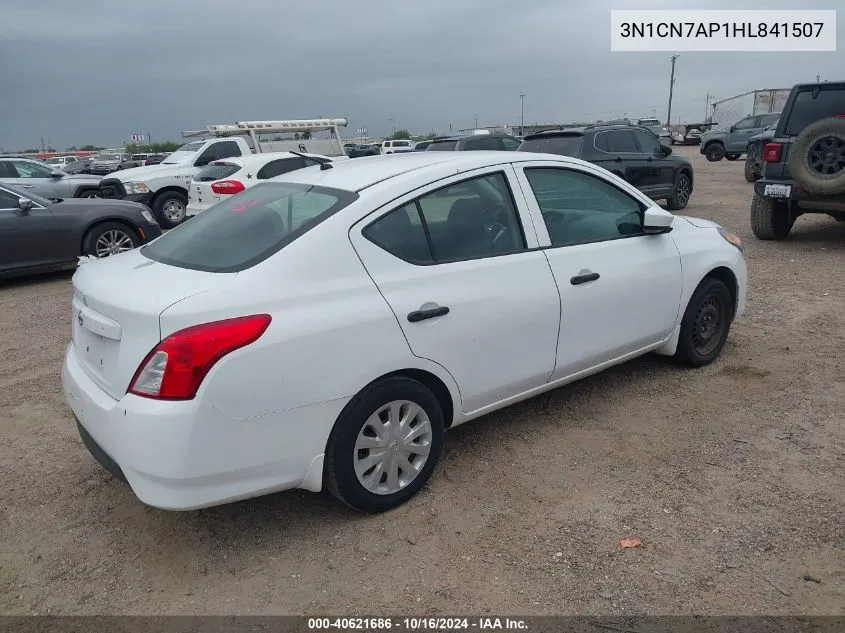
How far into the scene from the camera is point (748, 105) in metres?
37.2

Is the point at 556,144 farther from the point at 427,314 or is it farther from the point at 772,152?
the point at 427,314

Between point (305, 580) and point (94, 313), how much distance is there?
1.44 m

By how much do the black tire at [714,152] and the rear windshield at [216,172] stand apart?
22.9 meters

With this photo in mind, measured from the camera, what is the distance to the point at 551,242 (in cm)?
358

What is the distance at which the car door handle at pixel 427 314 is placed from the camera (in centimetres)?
292

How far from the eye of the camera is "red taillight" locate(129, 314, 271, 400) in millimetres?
2436

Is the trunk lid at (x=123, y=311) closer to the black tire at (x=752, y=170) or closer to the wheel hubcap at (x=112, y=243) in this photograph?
the wheel hubcap at (x=112, y=243)

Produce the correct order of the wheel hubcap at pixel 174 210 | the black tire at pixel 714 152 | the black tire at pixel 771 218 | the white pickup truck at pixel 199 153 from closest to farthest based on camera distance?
the black tire at pixel 771 218 < the white pickup truck at pixel 199 153 < the wheel hubcap at pixel 174 210 < the black tire at pixel 714 152

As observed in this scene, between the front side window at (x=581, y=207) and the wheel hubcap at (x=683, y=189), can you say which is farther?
the wheel hubcap at (x=683, y=189)

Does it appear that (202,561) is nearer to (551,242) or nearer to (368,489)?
(368,489)

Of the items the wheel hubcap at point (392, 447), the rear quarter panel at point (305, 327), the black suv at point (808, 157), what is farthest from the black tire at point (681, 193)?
the rear quarter panel at point (305, 327)

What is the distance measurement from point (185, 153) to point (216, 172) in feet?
15.4

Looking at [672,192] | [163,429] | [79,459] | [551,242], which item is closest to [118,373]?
[163,429]

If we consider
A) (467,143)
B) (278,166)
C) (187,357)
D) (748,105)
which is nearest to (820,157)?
(467,143)
